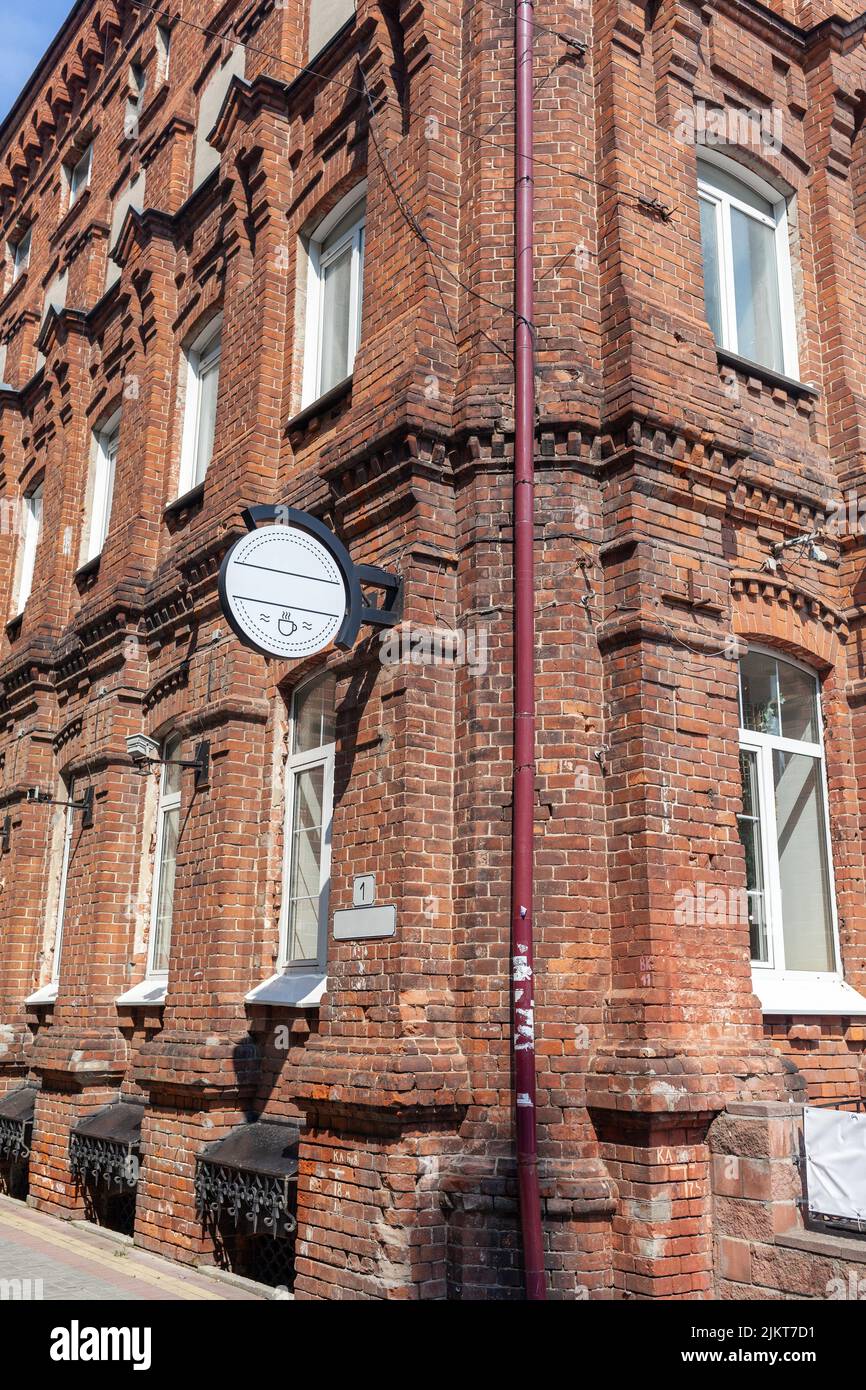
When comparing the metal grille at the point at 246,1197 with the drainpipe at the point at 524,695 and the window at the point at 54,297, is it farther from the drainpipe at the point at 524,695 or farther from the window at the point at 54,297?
the window at the point at 54,297

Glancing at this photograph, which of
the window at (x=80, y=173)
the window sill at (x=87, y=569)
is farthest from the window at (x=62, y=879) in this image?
the window at (x=80, y=173)

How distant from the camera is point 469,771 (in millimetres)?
7180

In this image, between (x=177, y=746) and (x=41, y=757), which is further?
(x=41, y=757)

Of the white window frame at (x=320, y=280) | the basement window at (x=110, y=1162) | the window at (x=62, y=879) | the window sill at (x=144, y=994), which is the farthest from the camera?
the window at (x=62, y=879)

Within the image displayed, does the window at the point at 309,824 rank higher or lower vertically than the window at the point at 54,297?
lower

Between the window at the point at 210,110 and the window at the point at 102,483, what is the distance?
108 inches

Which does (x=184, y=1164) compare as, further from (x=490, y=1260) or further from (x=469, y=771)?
(x=469, y=771)

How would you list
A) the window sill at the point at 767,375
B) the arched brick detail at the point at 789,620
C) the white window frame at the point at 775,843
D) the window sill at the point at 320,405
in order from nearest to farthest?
the white window frame at the point at 775,843 → the arched brick detail at the point at 789,620 → the window sill at the point at 767,375 → the window sill at the point at 320,405

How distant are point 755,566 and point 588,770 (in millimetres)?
2112

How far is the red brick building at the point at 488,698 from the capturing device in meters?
6.59

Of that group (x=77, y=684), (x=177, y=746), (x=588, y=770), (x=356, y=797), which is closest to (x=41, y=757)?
(x=77, y=684)

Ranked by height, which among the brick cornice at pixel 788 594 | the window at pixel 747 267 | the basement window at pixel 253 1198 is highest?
the window at pixel 747 267

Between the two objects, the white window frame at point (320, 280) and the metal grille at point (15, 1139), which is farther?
the metal grille at point (15, 1139)

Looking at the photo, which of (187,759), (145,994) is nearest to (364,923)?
(187,759)
